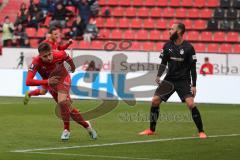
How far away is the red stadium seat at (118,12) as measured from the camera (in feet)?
117

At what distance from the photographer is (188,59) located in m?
14.6

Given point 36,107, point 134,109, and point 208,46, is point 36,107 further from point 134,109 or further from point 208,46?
point 208,46

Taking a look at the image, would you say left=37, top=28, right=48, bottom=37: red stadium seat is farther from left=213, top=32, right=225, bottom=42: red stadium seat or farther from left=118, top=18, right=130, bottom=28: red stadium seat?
left=213, top=32, right=225, bottom=42: red stadium seat

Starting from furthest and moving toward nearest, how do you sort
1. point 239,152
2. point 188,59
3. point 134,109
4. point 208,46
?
point 208,46 → point 134,109 → point 188,59 → point 239,152

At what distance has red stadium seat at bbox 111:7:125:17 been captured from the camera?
3566 centimetres

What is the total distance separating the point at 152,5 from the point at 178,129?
772 inches

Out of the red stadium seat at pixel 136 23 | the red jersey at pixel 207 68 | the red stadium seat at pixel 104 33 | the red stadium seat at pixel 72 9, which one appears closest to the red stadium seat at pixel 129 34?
the red stadium seat at pixel 136 23

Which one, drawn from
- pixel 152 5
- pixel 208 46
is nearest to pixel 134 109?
pixel 208 46

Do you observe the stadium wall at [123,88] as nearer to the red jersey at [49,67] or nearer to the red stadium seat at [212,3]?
the red stadium seat at [212,3]

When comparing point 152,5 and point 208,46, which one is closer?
point 208,46

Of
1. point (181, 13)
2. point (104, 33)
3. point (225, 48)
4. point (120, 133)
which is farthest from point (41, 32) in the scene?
point (120, 133)

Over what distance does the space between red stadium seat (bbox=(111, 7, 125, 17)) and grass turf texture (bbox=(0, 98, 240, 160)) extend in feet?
41.0

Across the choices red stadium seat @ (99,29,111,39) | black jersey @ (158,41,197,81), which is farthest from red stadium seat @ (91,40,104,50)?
black jersey @ (158,41,197,81)

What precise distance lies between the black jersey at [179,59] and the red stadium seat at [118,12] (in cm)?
2105
